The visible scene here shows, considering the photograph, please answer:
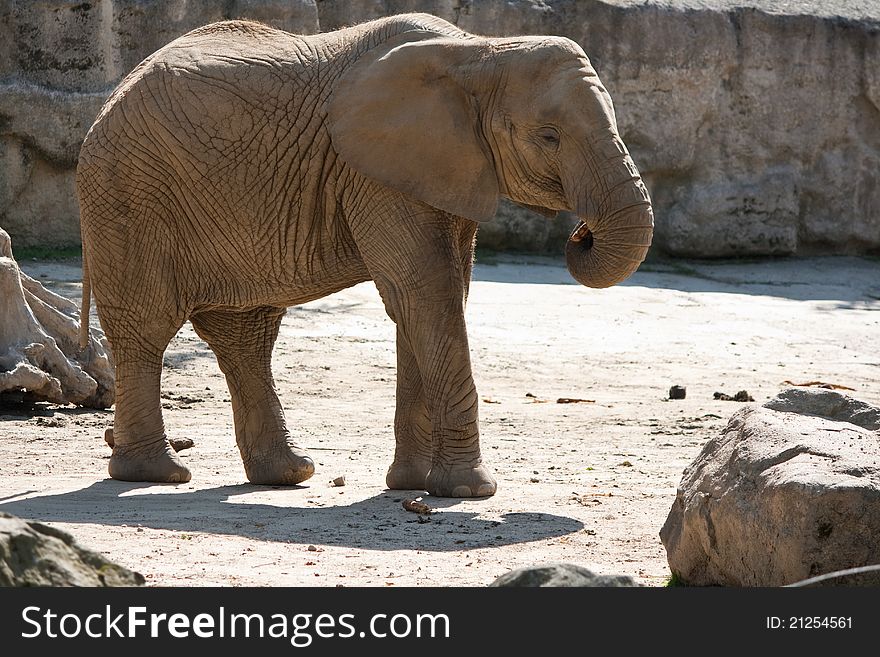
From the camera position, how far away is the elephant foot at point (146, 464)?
310 inches

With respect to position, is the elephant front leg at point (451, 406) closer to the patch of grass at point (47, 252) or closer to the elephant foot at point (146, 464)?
the elephant foot at point (146, 464)

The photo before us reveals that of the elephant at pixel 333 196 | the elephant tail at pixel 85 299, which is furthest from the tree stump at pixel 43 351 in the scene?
the elephant at pixel 333 196

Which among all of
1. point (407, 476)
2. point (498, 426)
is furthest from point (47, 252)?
point (407, 476)

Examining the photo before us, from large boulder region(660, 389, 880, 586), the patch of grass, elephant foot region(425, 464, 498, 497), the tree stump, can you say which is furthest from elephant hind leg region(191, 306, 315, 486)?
the patch of grass

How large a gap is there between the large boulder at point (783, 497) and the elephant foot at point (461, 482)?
187 centimetres

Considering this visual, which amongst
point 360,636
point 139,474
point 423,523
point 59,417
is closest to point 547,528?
point 423,523

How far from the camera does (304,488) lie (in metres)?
7.94

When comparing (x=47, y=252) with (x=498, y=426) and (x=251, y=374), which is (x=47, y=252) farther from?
(x=251, y=374)

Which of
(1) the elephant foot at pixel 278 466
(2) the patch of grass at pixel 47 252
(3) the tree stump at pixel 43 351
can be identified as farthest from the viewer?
(2) the patch of grass at pixel 47 252

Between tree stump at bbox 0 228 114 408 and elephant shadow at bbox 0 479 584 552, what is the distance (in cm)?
212

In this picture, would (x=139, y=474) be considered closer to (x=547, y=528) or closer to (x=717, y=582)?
(x=547, y=528)

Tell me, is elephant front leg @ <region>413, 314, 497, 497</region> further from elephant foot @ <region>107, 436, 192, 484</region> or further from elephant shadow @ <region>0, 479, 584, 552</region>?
elephant foot @ <region>107, 436, 192, 484</region>

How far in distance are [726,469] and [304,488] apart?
128 inches

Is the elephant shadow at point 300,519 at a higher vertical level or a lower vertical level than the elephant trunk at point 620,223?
lower
